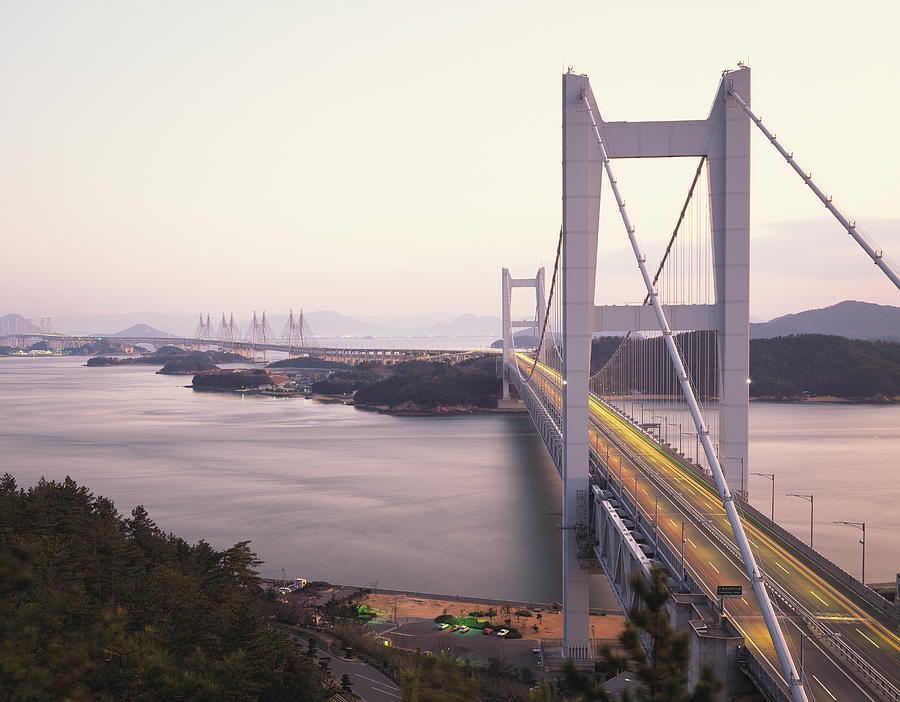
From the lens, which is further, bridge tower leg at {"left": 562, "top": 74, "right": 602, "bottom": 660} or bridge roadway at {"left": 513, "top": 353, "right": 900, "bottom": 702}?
bridge tower leg at {"left": 562, "top": 74, "right": 602, "bottom": 660}

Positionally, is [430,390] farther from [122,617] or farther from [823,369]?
[122,617]

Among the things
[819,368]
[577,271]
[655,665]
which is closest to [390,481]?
[577,271]

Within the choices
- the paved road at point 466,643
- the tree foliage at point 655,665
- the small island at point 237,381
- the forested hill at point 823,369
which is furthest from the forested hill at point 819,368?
the tree foliage at point 655,665

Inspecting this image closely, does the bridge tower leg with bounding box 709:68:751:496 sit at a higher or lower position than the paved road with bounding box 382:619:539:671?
higher

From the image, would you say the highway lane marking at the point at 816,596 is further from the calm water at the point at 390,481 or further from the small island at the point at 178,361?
the small island at the point at 178,361

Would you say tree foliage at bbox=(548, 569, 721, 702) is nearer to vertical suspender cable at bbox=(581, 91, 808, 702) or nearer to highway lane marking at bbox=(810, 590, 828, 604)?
vertical suspender cable at bbox=(581, 91, 808, 702)

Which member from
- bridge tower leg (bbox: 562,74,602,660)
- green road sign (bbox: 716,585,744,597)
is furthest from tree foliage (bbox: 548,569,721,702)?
bridge tower leg (bbox: 562,74,602,660)

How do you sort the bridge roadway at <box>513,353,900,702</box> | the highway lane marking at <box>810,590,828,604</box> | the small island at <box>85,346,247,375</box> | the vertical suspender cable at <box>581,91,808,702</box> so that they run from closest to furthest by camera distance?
the vertical suspender cable at <box>581,91,808,702</box> < the bridge roadway at <box>513,353,900,702</box> < the highway lane marking at <box>810,590,828,604</box> < the small island at <box>85,346,247,375</box>

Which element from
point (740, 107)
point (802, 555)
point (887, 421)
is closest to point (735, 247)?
point (740, 107)
